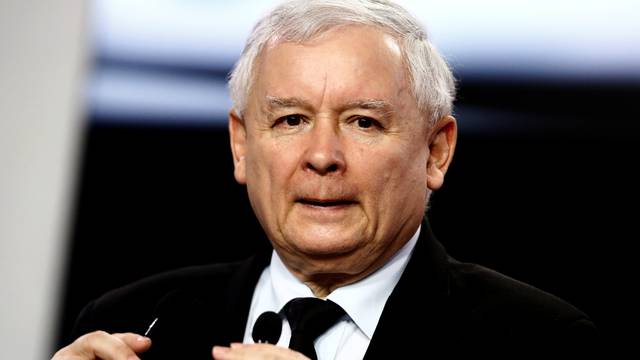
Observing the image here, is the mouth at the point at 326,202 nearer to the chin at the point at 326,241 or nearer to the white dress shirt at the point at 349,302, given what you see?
the chin at the point at 326,241

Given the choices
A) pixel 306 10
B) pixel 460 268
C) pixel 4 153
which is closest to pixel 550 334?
A: pixel 460 268

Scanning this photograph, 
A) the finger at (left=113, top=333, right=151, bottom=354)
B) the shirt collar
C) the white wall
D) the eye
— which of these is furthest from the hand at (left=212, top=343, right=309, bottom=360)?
the white wall

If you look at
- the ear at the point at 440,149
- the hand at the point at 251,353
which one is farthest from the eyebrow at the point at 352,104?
the hand at the point at 251,353

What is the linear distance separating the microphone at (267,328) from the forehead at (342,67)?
1.16ft

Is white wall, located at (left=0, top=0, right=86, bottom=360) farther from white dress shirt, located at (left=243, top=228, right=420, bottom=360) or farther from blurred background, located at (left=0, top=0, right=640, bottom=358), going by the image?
white dress shirt, located at (left=243, top=228, right=420, bottom=360)

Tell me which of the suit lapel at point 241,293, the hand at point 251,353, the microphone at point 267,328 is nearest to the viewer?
the hand at point 251,353

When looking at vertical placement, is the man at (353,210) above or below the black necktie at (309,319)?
above

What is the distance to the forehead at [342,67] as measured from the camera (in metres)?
1.39

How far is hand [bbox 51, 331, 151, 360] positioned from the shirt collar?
0.95ft

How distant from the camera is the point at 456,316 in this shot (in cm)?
144

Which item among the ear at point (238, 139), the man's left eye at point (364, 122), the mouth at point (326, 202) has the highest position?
the man's left eye at point (364, 122)

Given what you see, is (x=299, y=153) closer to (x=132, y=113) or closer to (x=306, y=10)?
(x=306, y=10)

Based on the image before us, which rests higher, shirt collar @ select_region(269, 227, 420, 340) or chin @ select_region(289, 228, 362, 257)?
chin @ select_region(289, 228, 362, 257)

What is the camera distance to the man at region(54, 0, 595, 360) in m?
1.39
